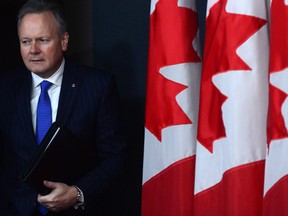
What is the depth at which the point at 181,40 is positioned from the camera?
180 centimetres

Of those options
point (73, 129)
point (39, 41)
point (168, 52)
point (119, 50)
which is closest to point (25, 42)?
point (39, 41)

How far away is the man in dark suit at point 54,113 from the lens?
72.7 inches

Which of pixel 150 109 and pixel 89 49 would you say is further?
pixel 89 49

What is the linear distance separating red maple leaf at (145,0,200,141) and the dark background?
1.42 feet

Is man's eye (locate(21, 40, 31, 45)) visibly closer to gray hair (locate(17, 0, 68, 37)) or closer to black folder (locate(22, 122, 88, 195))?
gray hair (locate(17, 0, 68, 37))

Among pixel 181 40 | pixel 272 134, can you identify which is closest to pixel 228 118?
pixel 272 134

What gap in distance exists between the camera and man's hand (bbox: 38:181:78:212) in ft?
5.78

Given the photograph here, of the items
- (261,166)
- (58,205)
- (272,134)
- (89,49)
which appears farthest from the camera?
(89,49)

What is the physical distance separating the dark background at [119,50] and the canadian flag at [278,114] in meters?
0.82

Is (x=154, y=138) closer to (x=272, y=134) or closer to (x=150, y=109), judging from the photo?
(x=150, y=109)

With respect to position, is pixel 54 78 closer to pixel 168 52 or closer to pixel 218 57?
pixel 168 52

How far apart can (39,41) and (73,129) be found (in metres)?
0.29

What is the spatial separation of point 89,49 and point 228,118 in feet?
3.27

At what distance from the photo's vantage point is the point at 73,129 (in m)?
1.89
